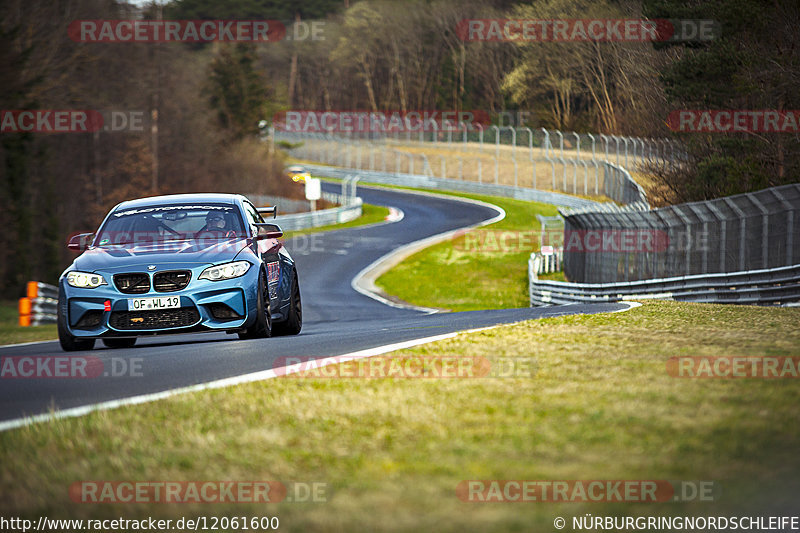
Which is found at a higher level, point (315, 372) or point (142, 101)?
point (142, 101)

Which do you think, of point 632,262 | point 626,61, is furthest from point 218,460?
point 626,61

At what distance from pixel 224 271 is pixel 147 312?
2.98 ft

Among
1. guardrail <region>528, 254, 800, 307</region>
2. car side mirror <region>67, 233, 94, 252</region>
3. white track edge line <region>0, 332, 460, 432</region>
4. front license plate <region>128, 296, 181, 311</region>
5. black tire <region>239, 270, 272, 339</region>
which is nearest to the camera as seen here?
white track edge line <region>0, 332, 460, 432</region>

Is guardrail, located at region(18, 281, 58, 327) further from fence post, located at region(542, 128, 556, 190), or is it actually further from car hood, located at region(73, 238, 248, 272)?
fence post, located at region(542, 128, 556, 190)

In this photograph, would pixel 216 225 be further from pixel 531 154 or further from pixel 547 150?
pixel 531 154

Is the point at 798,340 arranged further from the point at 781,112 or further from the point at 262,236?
the point at 781,112

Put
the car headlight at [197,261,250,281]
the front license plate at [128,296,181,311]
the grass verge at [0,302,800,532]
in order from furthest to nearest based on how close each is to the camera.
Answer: the car headlight at [197,261,250,281]
the front license plate at [128,296,181,311]
the grass verge at [0,302,800,532]

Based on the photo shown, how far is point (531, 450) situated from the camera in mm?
4734

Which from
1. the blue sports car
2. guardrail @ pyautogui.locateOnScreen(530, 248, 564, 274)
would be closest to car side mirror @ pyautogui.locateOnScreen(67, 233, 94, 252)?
the blue sports car

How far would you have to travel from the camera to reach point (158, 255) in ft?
35.3

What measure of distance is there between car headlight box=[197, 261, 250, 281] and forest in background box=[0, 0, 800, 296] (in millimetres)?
22184

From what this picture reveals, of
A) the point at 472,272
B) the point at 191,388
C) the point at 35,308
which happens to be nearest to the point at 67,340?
the point at 191,388

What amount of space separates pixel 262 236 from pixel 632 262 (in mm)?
16510

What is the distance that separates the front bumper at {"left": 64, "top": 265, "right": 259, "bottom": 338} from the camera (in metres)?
10.5
